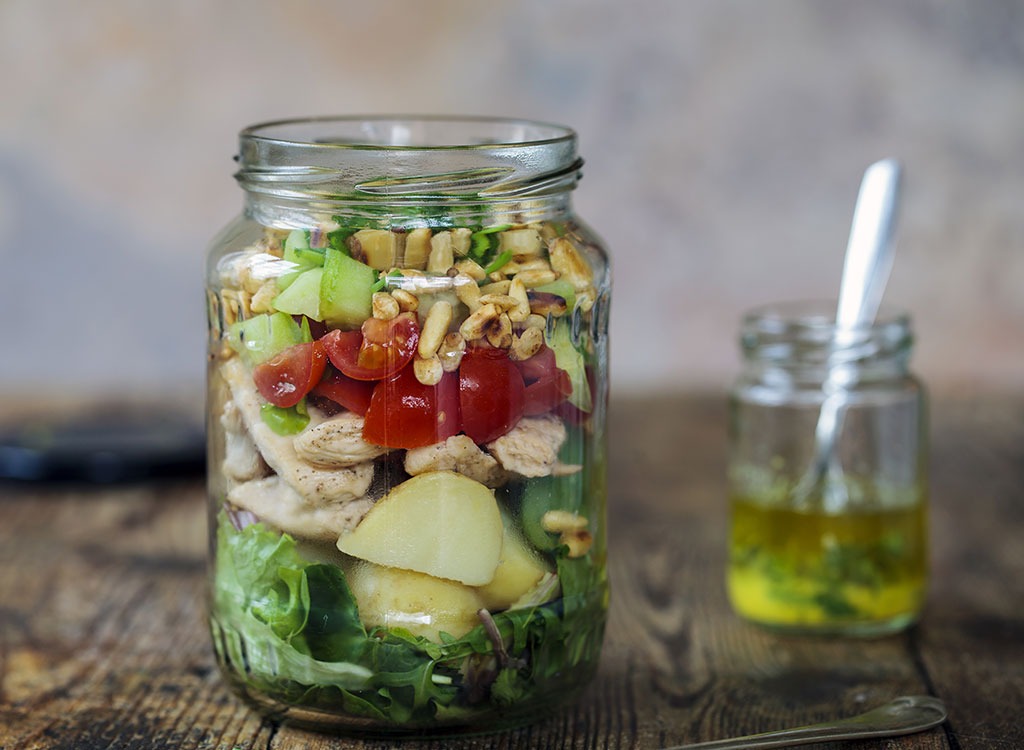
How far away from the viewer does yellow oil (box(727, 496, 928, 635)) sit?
1.24 m

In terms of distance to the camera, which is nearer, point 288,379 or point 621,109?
point 288,379

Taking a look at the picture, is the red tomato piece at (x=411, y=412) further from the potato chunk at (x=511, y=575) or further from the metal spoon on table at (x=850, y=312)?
the metal spoon on table at (x=850, y=312)

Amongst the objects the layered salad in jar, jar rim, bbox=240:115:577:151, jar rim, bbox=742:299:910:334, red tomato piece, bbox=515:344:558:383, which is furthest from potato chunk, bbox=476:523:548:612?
jar rim, bbox=742:299:910:334

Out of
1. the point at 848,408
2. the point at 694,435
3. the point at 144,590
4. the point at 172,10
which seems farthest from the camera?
the point at 172,10

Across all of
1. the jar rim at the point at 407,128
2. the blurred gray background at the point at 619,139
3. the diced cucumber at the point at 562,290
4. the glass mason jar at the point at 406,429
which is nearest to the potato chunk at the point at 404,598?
the glass mason jar at the point at 406,429

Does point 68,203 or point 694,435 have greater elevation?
point 68,203

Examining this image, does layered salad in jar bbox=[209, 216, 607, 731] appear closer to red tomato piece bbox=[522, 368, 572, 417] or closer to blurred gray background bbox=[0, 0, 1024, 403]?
red tomato piece bbox=[522, 368, 572, 417]

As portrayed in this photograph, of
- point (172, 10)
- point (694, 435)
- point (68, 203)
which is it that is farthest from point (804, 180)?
point (68, 203)

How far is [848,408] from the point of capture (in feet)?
4.18

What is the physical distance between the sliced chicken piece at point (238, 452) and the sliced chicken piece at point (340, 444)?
0.06 m

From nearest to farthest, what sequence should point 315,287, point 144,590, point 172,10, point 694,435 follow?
1. point 315,287
2. point 144,590
3. point 694,435
4. point 172,10

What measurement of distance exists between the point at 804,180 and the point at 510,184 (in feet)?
5.67

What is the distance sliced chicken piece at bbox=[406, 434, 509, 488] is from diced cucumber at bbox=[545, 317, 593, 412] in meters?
0.09

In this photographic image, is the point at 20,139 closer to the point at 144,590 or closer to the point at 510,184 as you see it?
the point at 144,590
